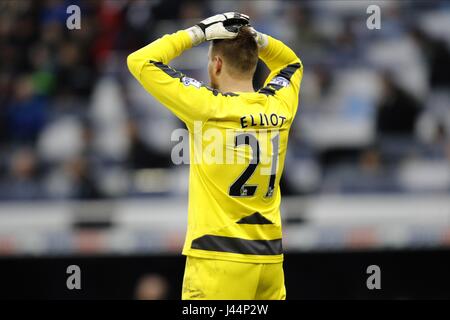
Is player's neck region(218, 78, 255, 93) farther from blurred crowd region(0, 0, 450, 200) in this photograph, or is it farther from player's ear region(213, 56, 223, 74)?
blurred crowd region(0, 0, 450, 200)

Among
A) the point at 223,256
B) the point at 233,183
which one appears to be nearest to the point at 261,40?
the point at 233,183

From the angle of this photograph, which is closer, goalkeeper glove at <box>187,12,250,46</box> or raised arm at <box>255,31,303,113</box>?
goalkeeper glove at <box>187,12,250,46</box>

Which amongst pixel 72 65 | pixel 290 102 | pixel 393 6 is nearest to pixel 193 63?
pixel 72 65

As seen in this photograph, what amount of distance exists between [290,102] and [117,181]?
4553 millimetres

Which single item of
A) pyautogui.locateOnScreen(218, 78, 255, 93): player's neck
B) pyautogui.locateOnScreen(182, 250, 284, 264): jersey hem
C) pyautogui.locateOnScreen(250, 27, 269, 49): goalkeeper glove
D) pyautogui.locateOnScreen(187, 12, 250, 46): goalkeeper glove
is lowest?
pyautogui.locateOnScreen(182, 250, 284, 264): jersey hem

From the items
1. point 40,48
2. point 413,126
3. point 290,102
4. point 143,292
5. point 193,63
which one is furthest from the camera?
point 40,48

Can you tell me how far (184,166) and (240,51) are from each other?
4.61 meters

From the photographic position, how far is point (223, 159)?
15.5ft

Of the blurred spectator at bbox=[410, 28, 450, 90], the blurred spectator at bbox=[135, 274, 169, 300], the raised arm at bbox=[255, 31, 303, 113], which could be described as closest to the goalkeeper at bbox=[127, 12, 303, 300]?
the raised arm at bbox=[255, 31, 303, 113]

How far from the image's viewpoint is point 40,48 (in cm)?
1127

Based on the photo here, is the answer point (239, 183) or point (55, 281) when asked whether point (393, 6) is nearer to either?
point (55, 281)

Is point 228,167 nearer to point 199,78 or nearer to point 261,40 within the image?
point 261,40

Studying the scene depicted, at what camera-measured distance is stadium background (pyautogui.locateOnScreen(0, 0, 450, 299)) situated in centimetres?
867

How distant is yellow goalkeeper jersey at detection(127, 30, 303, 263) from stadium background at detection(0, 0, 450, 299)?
351 cm
